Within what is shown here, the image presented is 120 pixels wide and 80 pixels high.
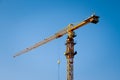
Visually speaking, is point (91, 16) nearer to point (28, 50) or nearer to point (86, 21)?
point (86, 21)

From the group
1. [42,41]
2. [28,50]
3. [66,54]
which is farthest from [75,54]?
[28,50]

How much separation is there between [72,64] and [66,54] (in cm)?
405

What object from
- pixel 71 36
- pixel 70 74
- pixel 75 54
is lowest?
pixel 70 74

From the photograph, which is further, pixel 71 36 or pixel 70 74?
pixel 71 36

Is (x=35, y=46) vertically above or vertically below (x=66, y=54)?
above

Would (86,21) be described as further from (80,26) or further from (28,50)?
(28,50)

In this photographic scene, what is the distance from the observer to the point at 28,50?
111m

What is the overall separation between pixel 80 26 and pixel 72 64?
38.1 ft

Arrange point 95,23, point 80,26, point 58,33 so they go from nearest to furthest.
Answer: point 95,23
point 80,26
point 58,33

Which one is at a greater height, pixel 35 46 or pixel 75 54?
pixel 35 46

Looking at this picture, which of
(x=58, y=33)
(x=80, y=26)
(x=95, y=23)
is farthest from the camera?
(x=58, y=33)

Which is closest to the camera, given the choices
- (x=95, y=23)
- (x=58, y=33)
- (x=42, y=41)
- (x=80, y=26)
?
(x=95, y=23)

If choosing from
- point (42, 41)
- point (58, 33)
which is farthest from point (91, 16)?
point (42, 41)

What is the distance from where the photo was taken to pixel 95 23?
8356 centimetres
